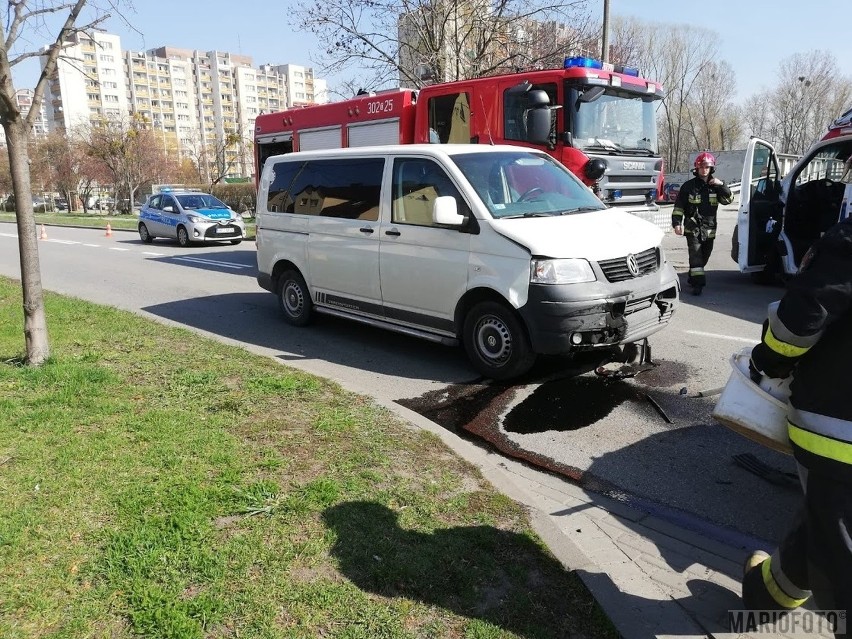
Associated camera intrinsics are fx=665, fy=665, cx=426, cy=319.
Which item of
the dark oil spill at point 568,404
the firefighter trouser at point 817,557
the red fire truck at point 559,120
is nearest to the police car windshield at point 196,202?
the red fire truck at point 559,120

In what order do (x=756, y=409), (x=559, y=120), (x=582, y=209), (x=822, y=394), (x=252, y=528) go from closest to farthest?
(x=822, y=394), (x=756, y=409), (x=252, y=528), (x=582, y=209), (x=559, y=120)

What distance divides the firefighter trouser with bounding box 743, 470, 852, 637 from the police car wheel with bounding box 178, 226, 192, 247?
60.1 feet

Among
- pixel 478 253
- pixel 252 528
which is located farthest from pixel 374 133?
pixel 252 528

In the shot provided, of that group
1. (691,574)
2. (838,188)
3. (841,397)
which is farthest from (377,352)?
(838,188)

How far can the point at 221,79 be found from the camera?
407 ft

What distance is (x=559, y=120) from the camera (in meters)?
9.05

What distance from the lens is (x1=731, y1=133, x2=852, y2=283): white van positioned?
956 centimetres

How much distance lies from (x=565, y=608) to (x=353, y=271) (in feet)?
15.9

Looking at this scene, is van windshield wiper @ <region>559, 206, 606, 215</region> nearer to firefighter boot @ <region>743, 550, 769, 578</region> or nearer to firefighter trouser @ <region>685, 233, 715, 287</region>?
firefighter trouser @ <region>685, 233, 715, 287</region>

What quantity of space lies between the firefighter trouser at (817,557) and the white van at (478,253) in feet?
9.85

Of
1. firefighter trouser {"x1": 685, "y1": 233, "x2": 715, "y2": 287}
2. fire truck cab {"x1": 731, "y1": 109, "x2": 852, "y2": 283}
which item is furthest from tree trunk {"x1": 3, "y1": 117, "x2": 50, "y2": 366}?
fire truck cab {"x1": 731, "y1": 109, "x2": 852, "y2": 283}

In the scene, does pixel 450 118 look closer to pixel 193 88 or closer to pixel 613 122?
pixel 613 122

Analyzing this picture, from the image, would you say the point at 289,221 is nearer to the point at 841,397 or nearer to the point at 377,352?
the point at 377,352

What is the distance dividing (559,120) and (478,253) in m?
4.12
